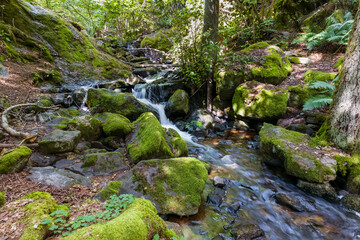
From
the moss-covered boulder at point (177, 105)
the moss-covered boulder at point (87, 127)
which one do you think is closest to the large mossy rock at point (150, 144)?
the moss-covered boulder at point (87, 127)

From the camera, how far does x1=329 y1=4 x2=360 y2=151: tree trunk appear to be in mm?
3723

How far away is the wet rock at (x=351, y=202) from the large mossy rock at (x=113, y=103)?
246 inches

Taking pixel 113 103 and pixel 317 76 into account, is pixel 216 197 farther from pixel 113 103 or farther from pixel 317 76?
pixel 317 76

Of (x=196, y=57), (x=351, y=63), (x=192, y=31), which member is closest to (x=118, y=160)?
(x=351, y=63)

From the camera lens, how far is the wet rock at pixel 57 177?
299 centimetres

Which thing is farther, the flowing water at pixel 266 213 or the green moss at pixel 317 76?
the green moss at pixel 317 76

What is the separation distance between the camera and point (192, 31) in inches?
332

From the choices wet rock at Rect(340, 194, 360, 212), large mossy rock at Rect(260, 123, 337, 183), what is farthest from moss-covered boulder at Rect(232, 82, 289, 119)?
wet rock at Rect(340, 194, 360, 212)

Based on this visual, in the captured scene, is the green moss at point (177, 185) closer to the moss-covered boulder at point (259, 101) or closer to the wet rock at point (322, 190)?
the wet rock at point (322, 190)

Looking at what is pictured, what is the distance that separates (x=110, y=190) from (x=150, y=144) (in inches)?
56.0

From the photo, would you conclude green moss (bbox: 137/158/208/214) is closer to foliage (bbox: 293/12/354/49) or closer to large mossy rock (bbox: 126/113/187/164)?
large mossy rock (bbox: 126/113/187/164)

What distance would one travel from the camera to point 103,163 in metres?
3.87

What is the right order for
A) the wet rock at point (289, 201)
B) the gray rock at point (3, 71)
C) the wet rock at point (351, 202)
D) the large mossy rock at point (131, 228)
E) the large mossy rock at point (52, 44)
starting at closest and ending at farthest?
the large mossy rock at point (131, 228)
the wet rock at point (351, 202)
the wet rock at point (289, 201)
the gray rock at point (3, 71)
the large mossy rock at point (52, 44)

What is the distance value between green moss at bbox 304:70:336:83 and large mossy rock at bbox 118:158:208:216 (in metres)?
6.53
